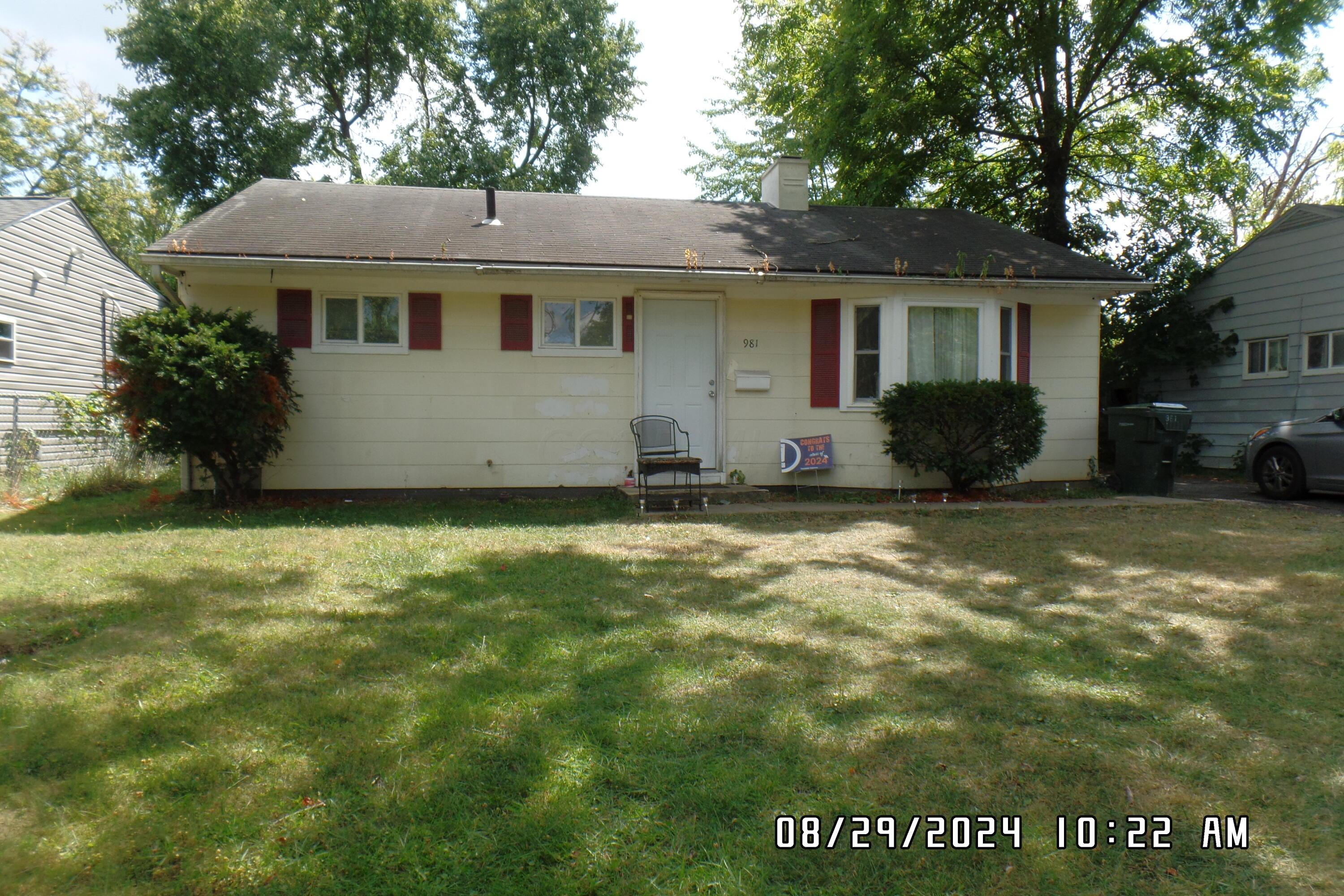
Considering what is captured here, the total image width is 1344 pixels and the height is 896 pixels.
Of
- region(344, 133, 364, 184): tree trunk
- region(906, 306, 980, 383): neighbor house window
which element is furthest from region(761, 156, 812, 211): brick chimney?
region(344, 133, 364, 184): tree trunk

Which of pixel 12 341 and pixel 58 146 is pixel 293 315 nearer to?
pixel 12 341

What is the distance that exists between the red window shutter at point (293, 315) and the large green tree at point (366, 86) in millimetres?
15335

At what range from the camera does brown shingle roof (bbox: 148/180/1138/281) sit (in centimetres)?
958

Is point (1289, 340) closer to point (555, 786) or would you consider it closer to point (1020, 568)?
point (1020, 568)

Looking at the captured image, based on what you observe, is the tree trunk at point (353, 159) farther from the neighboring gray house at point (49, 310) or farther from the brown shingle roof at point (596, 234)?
the brown shingle roof at point (596, 234)

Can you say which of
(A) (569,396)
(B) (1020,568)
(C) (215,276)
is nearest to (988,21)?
(A) (569,396)

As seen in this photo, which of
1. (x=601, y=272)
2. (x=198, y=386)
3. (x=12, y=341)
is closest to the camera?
Answer: (x=198, y=386)

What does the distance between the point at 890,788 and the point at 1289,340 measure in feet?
50.2

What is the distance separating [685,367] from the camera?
34.8 ft

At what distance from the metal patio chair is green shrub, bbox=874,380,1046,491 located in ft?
8.79

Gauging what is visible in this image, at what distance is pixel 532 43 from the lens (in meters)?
25.5

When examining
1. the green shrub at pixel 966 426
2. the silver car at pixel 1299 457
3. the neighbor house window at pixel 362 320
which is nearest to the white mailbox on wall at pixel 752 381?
the green shrub at pixel 966 426

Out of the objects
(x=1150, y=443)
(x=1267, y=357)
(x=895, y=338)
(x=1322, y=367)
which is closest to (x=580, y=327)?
(x=895, y=338)

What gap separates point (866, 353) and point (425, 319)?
18.7 ft
